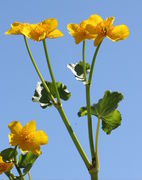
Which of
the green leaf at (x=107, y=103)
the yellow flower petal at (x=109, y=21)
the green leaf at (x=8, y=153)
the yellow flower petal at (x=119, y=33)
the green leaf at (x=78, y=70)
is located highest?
the yellow flower petal at (x=109, y=21)

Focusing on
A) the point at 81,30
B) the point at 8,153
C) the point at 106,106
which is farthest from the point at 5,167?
the point at 81,30

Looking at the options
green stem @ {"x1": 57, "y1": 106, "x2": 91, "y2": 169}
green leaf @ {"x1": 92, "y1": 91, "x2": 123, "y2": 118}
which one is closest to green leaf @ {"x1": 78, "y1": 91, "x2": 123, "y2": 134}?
green leaf @ {"x1": 92, "y1": 91, "x2": 123, "y2": 118}

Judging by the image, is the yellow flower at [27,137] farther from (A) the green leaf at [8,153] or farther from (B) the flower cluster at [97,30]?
(B) the flower cluster at [97,30]

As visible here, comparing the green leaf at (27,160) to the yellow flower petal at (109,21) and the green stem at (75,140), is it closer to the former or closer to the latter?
the green stem at (75,140)

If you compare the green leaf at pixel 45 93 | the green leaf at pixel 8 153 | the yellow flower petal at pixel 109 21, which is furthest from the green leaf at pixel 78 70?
the green leaf at pixel 8 153

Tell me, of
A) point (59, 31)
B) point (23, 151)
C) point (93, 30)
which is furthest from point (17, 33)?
point (23, 151)

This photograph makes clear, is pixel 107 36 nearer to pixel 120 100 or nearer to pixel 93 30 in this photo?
pixel 93 30

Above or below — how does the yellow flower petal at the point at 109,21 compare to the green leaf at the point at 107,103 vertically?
above

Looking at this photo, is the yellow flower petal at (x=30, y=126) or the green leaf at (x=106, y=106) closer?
the yellow flower petal at (x=30, y=126)
